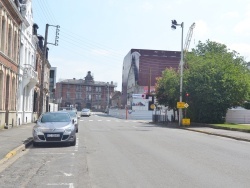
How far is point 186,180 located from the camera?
30.9 ft

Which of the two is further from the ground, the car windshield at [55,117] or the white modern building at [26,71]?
the white modern building at [26,71]

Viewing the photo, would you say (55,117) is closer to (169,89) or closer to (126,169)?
(126,169)

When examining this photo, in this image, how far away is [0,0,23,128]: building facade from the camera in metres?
27.8

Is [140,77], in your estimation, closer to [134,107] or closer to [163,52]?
[163,52]

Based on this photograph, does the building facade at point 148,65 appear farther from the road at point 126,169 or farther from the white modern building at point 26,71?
the road at point 126,169

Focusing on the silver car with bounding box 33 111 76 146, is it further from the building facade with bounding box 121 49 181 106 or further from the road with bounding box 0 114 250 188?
the building facade with bounding box 121 49 181 106

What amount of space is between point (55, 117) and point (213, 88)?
86.3 feet

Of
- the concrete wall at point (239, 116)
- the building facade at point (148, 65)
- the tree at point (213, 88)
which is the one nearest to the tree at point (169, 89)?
the tree at point (213, 88)

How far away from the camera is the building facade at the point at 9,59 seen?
91.2 ft

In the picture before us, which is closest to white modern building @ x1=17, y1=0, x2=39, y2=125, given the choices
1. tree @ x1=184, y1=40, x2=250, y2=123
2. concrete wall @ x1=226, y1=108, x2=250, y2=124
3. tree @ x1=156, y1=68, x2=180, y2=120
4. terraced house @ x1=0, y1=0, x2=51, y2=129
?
terraced house @ x1=0, y1=0, x2=51, y2=129

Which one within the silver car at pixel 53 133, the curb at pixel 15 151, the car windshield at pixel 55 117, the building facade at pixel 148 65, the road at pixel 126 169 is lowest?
the road at pixel 126 169

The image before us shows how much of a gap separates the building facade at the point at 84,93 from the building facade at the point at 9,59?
351 ft

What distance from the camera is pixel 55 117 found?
64.6ft

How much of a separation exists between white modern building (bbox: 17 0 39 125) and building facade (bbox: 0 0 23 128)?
6.10 feet
